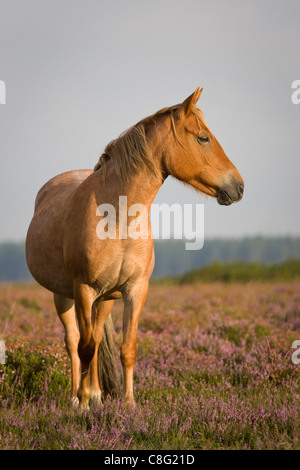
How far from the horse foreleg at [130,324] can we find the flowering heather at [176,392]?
24 cm

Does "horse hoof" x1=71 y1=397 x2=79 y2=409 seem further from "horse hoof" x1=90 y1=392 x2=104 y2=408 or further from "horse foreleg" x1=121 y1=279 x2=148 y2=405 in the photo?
"horse foreleg" x1=121 y1=279 x2=148 y2=405

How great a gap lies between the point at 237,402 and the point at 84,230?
2.11 m

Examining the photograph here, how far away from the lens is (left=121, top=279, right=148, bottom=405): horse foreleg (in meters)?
4.40

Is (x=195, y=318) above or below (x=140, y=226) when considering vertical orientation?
below

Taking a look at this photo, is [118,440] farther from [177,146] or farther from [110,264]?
[177,146]

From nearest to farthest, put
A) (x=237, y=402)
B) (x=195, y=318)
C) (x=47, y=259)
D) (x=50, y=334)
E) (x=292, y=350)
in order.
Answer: (x=237, y=402) < (x=47, y=259) < (x=292, y=350) < (x=50, y=334) < (x=195, y=318)

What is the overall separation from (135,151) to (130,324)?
155 cm

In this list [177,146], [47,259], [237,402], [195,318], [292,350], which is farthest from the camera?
[195,318]

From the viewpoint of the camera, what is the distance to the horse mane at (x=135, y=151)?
419cm

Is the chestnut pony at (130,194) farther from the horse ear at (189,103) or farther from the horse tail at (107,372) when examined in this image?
the horse tail at (107,372)

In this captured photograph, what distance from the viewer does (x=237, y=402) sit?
4477 mm

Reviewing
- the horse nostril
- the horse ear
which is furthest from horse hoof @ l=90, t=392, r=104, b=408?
the horse ear
